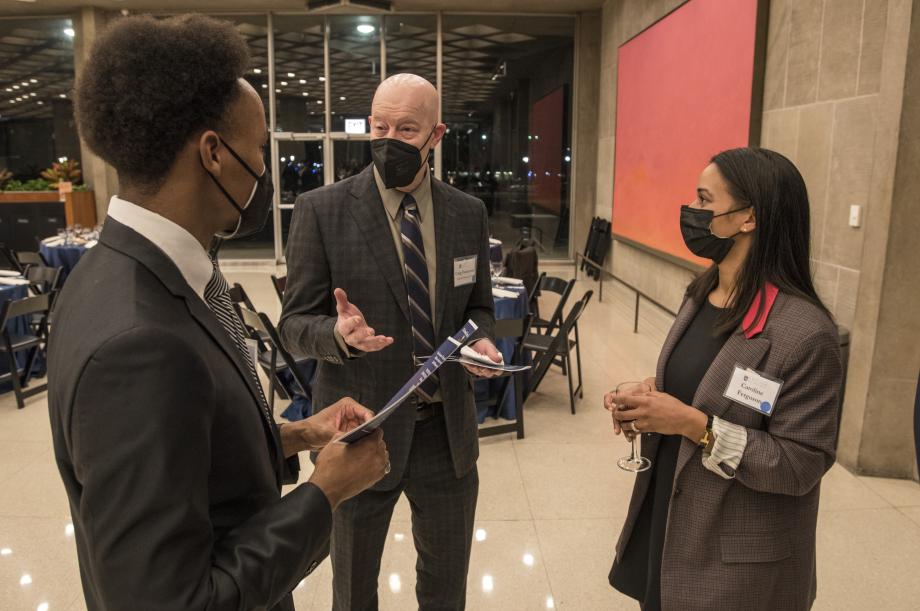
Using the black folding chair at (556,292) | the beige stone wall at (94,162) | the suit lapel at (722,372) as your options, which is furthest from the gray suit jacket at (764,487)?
the beige stone wall at (94,162)

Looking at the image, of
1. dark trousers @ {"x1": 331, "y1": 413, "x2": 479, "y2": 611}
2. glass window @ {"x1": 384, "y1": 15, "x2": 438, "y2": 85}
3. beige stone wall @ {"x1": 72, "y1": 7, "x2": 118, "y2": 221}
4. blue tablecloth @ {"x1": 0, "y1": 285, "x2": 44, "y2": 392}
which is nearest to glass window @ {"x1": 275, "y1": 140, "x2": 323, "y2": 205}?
glass window @ {"x1": 384, "y1": 15, "x2": 438, "y2": 85}

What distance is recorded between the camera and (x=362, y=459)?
3.76 ft

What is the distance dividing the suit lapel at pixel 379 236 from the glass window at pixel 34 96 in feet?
41.6

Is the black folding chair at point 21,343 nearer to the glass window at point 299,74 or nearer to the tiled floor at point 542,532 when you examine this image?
the tiled floor at point 542,532

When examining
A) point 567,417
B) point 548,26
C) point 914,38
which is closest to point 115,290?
point 914,38

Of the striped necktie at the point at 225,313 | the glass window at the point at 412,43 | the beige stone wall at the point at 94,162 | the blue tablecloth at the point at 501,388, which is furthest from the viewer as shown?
the glass window at the point at 412,43

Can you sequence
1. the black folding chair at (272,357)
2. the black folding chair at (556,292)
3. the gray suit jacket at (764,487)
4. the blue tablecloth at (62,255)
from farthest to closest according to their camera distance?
the blue tablecloth at (62,255) → the black folding chair at (556,292) → the black folding chair at (272,357) → the gray suit jacket at (764,487)

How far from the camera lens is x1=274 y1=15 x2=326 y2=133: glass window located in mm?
12188

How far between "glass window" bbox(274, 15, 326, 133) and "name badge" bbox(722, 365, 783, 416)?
11.9 meters

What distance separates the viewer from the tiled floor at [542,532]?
110 inches

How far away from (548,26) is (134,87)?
41.1 feet

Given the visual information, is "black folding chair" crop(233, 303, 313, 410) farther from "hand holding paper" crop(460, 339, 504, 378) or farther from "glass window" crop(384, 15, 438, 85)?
"glass window" crop(384, 15, 438, 85)

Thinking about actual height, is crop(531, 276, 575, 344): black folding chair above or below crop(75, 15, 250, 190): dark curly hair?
below

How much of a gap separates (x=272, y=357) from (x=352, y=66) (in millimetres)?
9227
